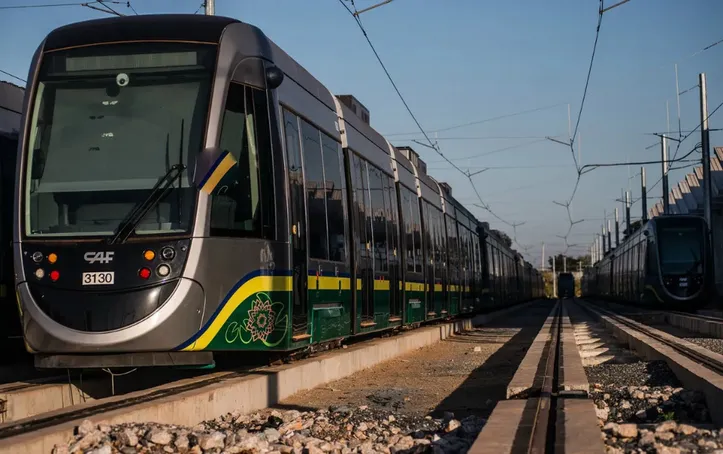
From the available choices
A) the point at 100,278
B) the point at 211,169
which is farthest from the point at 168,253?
the point at 211,169

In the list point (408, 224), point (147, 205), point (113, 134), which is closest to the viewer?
point (147, 205)

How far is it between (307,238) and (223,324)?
2.08 m

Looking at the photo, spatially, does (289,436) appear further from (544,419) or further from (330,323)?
(330,323)

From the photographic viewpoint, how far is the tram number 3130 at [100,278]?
27.8 feet

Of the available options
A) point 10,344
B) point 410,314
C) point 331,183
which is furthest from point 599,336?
point 10,344

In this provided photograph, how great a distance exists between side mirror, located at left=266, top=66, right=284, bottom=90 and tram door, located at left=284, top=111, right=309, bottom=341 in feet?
1.68

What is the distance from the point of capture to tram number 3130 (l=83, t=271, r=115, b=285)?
848cm

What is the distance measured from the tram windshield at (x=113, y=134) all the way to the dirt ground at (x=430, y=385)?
2.44m

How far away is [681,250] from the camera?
33.5m

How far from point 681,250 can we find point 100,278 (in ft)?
92.7

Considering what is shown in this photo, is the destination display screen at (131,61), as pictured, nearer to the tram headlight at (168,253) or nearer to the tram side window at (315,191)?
the tram headlight at (168,253)

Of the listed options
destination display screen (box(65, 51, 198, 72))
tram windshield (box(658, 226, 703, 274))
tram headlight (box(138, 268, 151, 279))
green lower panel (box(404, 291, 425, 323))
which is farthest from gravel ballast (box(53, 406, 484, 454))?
tram windshield (box(658, 226, 703, 274))

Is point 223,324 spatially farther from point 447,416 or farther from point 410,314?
point 410,314

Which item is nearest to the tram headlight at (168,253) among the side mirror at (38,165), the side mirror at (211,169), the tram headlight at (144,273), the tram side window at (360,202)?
the tram headlight at (144,273)
